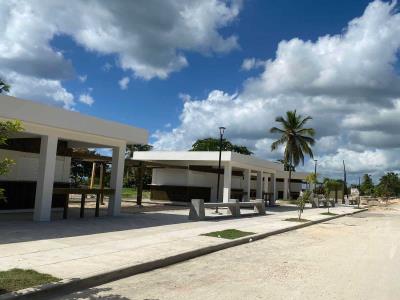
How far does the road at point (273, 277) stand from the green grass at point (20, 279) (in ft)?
1.96

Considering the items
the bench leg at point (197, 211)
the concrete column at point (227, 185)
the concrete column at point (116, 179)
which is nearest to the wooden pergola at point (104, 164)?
the concrete column at point (116, 179)

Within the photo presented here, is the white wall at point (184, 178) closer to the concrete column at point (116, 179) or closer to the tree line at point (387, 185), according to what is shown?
the concrete column at point (116, 179)

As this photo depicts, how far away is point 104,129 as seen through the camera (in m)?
17.4

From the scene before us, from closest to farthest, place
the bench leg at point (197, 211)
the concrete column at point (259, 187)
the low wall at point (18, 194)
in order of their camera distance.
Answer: the low wall at point (18, 194), the bench leg at point (197, 211), the concrete column at point (259, 187)

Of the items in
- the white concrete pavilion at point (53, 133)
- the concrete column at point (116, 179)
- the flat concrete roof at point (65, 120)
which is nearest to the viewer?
the flat concrete roof at point (65, 120)

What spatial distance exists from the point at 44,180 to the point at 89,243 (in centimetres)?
509

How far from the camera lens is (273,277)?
8.70 metres

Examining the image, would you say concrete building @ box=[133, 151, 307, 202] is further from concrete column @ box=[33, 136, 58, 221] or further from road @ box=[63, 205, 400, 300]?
road @ box=[63, 205, 400, 300]

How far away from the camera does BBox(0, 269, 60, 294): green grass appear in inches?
257

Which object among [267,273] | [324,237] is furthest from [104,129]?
[267,273]

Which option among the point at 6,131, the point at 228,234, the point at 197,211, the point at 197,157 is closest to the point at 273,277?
the point at 6,131

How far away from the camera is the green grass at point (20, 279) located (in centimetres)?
654

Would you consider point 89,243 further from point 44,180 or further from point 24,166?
point 24,166

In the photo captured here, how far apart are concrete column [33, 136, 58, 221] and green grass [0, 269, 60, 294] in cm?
815
